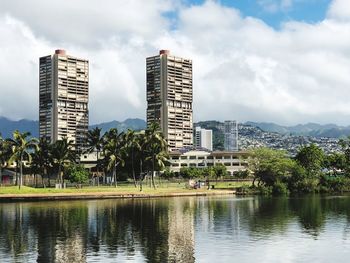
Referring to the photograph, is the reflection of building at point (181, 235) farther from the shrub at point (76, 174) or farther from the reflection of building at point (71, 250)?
the shrub at point (76, 174)

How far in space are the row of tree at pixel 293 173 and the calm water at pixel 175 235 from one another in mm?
53331

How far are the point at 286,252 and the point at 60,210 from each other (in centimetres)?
4587

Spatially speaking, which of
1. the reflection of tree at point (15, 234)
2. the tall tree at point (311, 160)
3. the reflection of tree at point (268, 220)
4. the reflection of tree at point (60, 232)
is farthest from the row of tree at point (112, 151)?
the reflection of tree at point (15, 234)

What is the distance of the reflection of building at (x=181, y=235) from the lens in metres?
41.5

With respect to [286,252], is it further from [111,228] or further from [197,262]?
[111,228]

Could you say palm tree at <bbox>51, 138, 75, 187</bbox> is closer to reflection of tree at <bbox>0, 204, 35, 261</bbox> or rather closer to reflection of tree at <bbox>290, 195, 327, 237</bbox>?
reflection of tree at <bbox>0, 204, 35, 261</bbox>

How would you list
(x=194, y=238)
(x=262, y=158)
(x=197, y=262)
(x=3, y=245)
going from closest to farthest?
(x=197, y=262) → (x=3, y=245) → (x=194, y=238) → (x=262, y=158)

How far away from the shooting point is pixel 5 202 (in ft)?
332

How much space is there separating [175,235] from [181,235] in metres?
0.59

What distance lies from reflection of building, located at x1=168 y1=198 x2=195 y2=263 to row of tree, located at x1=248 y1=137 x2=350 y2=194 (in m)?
58.0

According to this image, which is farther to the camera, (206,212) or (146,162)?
(146,162)

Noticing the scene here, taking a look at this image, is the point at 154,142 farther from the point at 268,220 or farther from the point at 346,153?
the point at 268,220

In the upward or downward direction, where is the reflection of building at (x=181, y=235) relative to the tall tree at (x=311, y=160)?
downward

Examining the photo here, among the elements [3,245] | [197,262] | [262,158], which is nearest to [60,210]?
[3,245]
